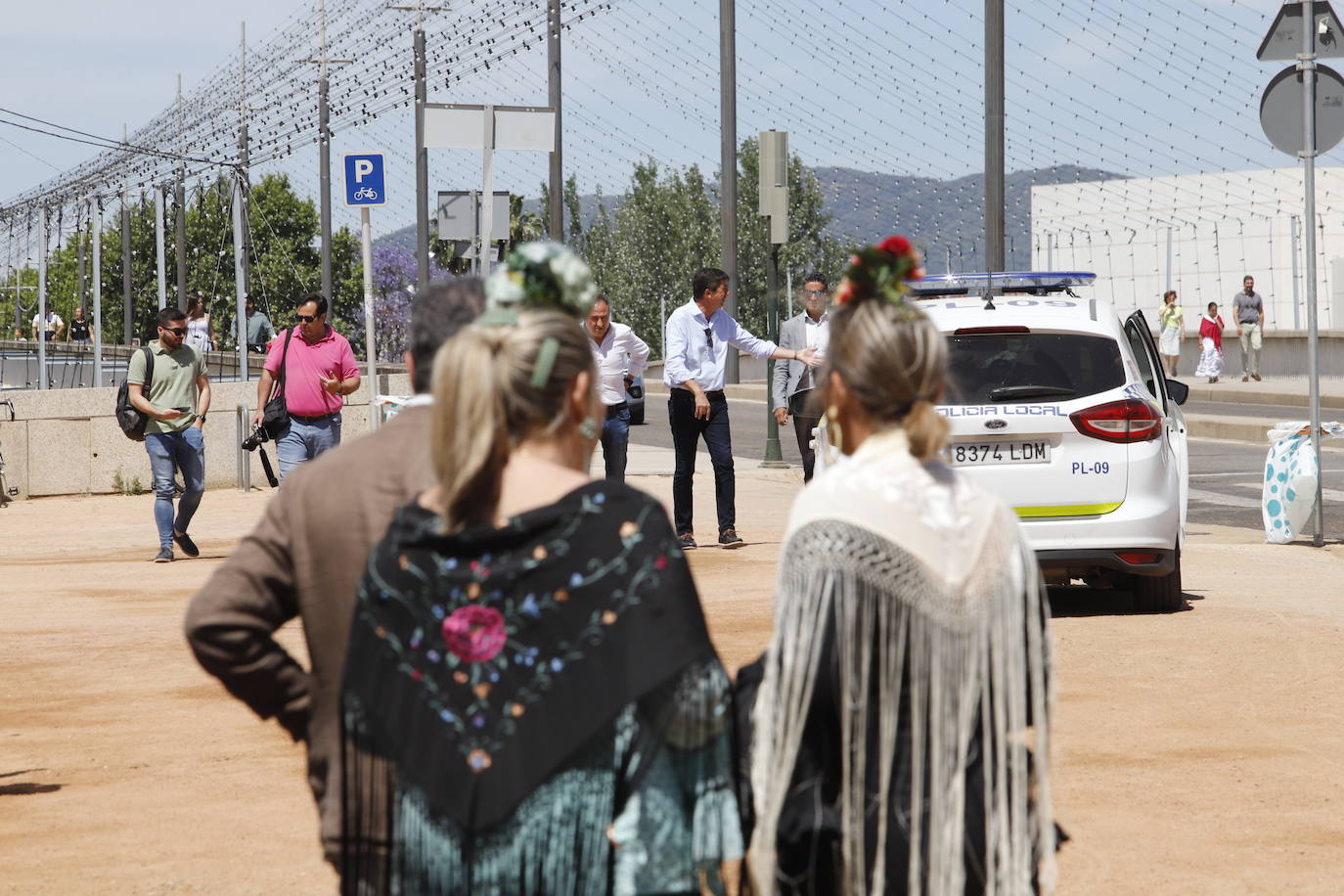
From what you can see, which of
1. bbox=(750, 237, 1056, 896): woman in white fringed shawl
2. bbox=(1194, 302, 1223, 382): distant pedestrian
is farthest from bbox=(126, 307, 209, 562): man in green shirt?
bbox=(1194, 302, 1223, 382): distant pedestrian

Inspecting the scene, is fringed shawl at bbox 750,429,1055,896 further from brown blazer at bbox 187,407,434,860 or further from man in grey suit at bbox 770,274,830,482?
man in grey suit at bbox 770,274,830,482

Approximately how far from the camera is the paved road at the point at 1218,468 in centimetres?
1603

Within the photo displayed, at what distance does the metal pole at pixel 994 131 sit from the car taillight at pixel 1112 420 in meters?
9.65

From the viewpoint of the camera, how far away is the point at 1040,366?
31.3 ft

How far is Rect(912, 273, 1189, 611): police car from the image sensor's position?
9.45 meters

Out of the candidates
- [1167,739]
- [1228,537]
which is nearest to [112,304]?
[1228,537]

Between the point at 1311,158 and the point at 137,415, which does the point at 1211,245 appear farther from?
the point at 137,415

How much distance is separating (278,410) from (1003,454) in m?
5.61

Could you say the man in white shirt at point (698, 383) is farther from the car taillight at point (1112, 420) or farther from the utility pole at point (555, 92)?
the utility pole at point (555, 92)

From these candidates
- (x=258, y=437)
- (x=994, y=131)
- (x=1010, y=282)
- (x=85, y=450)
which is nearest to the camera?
(x=1010, y=282)

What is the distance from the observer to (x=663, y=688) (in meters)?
2.64

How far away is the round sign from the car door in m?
2.74

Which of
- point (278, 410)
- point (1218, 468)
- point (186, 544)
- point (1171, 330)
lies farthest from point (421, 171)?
point (278, 410)

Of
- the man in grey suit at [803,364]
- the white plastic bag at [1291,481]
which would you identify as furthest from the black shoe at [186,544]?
the white plastic bag at [1291,481]
